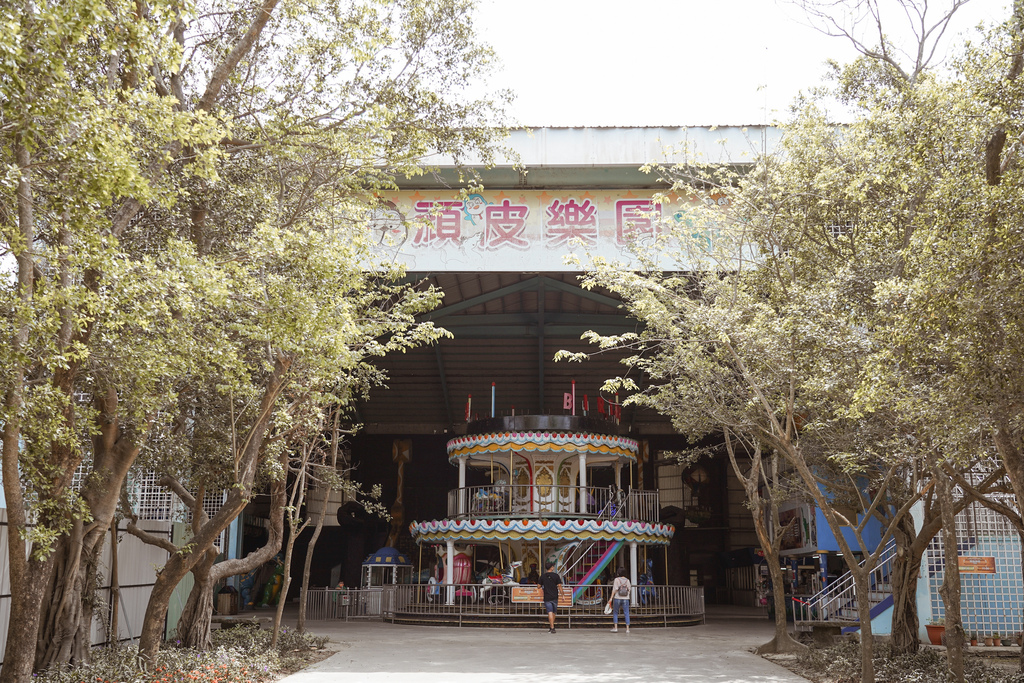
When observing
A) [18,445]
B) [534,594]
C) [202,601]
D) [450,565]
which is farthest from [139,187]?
[450,565]

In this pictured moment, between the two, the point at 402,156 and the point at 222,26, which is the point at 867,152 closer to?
the point at 402,156

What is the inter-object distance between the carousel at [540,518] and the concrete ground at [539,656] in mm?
2289

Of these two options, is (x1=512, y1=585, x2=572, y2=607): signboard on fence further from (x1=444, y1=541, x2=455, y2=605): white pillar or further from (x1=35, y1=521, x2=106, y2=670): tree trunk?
(x1=35, y1=521, x2=106, y2=670): tree trunk

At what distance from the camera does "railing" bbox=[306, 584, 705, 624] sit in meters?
20.2

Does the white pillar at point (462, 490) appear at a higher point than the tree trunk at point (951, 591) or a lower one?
higher

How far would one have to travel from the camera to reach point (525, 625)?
19.4 m

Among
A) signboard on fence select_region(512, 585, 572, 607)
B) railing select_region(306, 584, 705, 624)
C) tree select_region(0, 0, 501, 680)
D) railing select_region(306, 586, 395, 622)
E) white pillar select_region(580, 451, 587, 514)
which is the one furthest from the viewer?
railing select_region(306, 586, 395, 622)

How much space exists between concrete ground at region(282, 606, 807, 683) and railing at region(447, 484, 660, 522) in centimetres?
367

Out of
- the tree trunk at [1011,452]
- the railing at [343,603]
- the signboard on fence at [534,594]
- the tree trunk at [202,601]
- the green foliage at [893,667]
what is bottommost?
the railing at [343,603]

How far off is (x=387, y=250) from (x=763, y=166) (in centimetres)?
990

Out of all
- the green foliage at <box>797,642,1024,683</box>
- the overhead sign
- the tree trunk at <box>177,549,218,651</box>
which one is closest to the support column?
the overhead sign

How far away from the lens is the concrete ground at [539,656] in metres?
10.7

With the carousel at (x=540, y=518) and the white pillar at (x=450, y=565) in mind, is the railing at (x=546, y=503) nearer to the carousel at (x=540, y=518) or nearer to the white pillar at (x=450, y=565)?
the carousel at (x=540, y=518)

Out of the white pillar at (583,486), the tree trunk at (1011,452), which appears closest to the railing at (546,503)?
the white pillar at (583,486)
